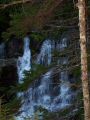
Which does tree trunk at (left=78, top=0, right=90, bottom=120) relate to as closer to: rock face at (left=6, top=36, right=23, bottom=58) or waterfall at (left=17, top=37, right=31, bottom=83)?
waterfall at (left=17, top=37, right=31, bottom=83)

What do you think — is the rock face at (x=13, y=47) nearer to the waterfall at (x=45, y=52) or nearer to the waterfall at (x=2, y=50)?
the waterfall at (x=2, y=50)

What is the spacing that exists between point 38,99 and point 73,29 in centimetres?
491

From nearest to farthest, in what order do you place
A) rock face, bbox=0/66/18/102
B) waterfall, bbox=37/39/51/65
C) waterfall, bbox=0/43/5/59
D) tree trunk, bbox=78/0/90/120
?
tree trunk, bbox=78/0/90/120
waterfall, bbox=37/39/51/65
rock face, bbox=0/66/18/102
waterfall, bbox=0/43/5/59

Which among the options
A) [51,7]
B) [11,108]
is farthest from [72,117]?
[51,7]

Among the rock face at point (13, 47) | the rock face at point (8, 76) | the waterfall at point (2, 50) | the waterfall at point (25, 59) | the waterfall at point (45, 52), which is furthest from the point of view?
the waterfall at point (2, 50)

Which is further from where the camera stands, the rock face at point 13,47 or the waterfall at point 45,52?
the rock face at point 13,47

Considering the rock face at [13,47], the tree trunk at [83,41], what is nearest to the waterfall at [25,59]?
the rock face at [13,47]

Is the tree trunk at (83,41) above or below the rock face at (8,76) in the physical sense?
above

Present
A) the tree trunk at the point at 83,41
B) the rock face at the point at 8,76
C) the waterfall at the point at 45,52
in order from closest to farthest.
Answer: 1. the tree trunk at the point at 83,41
2. the waterfall at the point at 45,52
3. the rock face at the point at 8,76

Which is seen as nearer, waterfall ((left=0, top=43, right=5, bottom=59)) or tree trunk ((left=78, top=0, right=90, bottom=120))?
tree trunk ((left=78, top=0, right=90, bottom=120))

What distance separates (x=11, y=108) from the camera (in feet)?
31.7

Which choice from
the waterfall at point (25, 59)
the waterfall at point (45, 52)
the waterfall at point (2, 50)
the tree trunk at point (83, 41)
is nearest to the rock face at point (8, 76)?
the waterfall at point (25, 59)

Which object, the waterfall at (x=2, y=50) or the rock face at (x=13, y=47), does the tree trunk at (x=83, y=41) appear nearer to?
the rock face at (x=13, y=47)

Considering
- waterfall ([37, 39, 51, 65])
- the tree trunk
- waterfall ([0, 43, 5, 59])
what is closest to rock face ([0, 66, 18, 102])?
waterfall ([0, 43, 5, 59])
